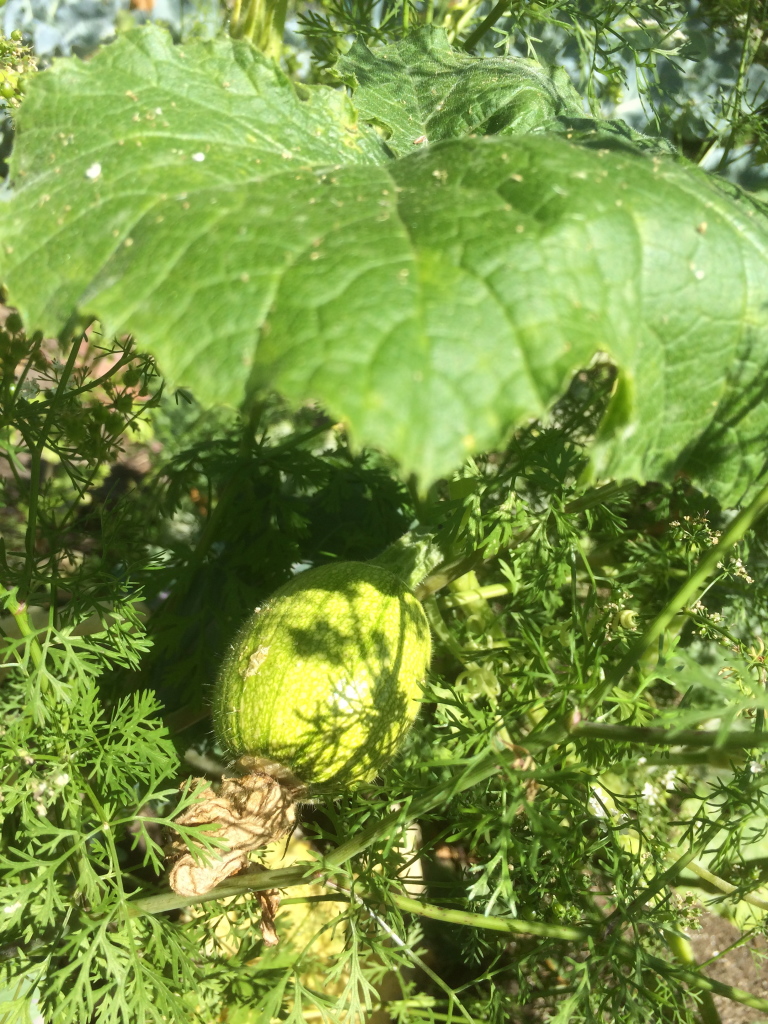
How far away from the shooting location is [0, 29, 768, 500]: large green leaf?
2.74 ft

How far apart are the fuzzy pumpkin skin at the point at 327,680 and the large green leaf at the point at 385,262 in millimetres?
625

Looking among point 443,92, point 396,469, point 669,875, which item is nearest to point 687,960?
point 669,875

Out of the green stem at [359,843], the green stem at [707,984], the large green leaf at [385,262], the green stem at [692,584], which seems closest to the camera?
the large green leaf at [385,262]

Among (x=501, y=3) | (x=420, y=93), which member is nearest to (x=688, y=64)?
(x=501, y=3)

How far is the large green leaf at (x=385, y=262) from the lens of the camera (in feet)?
2.74

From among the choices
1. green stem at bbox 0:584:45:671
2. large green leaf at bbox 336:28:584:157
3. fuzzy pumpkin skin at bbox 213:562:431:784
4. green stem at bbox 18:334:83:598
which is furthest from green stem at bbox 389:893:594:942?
large green leaf at bbox 336:28:584:157

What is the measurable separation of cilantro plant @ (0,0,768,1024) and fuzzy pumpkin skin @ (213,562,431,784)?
0.10 metres

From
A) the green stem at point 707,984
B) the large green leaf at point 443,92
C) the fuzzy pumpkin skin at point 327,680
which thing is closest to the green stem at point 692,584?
the fuzzy pumpkin skin at point 327,680

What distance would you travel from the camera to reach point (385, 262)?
90 centimetres

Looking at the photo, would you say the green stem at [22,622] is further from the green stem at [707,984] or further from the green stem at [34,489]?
the green stem at [707,984]

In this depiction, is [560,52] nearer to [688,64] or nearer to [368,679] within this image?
[688,64]

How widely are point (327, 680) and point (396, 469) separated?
3.12 ft

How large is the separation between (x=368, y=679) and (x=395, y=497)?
29.0 inches

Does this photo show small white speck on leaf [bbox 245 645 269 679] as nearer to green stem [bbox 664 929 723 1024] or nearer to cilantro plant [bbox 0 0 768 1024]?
cilantro plant [bbox 0 0 768 1024]
